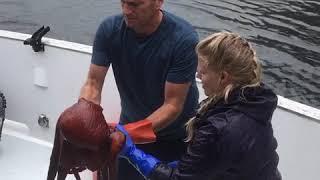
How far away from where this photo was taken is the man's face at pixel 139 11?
8.42 feet

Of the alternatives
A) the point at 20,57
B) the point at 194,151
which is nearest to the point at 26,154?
the point at 20,57

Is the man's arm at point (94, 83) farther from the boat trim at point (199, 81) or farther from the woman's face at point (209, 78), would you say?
the woman's face at point (209, 78)

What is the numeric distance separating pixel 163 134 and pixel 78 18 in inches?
318

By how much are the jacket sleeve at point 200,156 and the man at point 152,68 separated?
60 cm

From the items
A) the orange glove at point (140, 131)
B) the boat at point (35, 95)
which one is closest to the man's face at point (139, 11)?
the orange glove at point (140, 131)

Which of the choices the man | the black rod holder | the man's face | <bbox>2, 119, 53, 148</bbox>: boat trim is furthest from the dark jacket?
<bbox>2, 119, 53, 148</bbox>: boat trim

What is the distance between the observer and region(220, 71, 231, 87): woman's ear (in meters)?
1.89

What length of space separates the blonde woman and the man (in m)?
0.67

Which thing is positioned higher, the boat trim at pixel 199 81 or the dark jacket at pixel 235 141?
the dark jacket at pixel 235 141

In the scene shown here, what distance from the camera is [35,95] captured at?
4.22m

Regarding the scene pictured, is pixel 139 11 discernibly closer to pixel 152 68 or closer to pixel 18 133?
pixel 152 68

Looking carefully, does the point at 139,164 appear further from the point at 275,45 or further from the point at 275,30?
the point at 275,30

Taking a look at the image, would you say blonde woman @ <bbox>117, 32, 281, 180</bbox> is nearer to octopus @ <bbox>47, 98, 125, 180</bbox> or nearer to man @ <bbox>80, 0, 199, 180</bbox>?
octopus @ <bbox>47, 98, 125, 180</bbox>

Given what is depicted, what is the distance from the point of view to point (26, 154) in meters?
4.29
